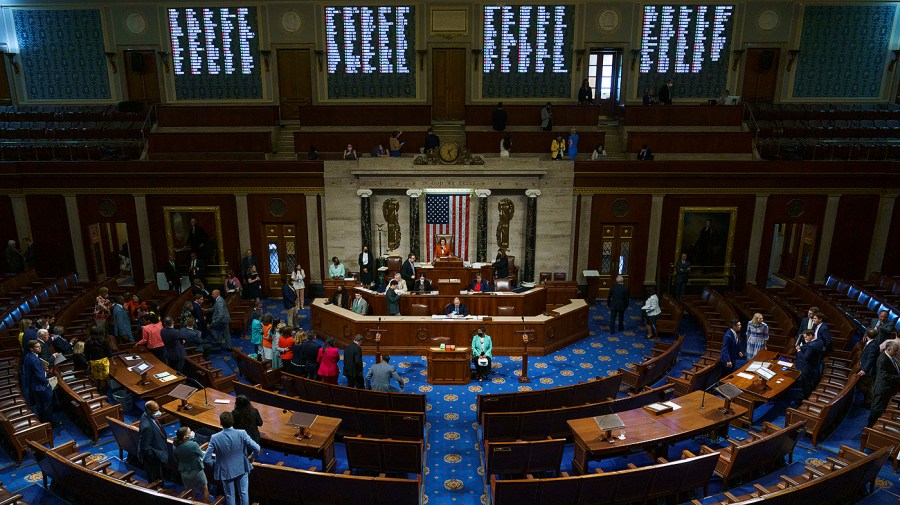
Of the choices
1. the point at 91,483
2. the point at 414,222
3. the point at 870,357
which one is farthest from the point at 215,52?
the point at 870,357

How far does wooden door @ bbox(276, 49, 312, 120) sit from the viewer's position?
1959 cm

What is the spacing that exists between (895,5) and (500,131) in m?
13.3

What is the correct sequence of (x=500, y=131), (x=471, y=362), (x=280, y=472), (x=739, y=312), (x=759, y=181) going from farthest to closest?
(x=500, y=131), (x=759, y=181), (x=739, y=312), (x=471, y=362), (x=280, y=472)

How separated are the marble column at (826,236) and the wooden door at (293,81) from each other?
15.7m

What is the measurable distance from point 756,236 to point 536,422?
1126 centimetres

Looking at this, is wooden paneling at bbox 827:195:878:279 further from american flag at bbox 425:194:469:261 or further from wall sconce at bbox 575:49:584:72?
american flag at bbox 425:194:469:261

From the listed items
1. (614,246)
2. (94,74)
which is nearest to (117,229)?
(94,74)

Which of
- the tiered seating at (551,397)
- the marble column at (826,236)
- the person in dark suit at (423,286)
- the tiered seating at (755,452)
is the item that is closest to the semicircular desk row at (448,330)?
the person in dark suit at (423,286)

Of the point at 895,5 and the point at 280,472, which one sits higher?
the point at 895,5

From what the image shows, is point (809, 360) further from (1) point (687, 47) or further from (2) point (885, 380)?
(1) point (687, 47)

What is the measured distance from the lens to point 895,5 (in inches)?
753

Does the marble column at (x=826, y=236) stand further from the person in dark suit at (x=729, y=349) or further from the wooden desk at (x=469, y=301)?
the wooden desk at (x=469, y=301)

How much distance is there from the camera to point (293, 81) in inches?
778

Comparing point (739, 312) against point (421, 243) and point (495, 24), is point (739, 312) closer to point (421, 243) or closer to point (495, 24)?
point (421, 243)
